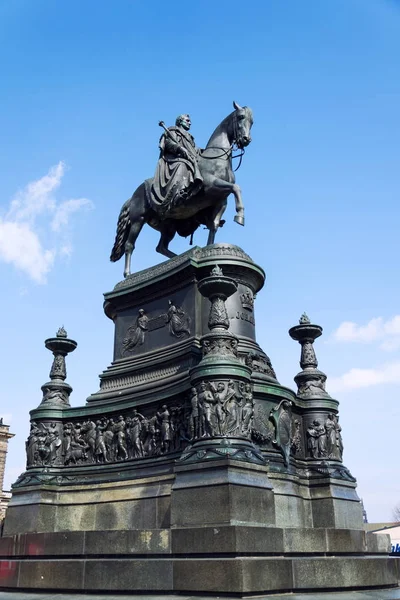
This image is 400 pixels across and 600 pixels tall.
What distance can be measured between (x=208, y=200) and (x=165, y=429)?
689cm

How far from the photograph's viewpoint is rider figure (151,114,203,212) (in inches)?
706

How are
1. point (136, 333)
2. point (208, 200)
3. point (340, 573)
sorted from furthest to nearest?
point (208, 200)
point (136, 333)
point (340, 573)

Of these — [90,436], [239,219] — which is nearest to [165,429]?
[90,436]

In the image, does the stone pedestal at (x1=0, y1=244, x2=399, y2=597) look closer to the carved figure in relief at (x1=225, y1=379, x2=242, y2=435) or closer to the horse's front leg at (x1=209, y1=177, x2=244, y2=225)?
the carved figure in relief at (x1=225, y1=379, x2=242, y2=435)

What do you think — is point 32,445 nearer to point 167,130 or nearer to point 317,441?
point 317,441

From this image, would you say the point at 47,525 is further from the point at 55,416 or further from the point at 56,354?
the point at 56,354

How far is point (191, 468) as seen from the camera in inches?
463

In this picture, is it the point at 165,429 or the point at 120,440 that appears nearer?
the point at 165,429

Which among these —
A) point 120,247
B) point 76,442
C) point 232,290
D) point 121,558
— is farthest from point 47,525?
point 120,247

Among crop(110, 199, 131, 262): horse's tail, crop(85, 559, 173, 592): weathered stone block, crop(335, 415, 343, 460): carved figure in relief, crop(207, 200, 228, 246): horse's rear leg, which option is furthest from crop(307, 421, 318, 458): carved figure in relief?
crop(110, 199, 131, 262): horse's tail

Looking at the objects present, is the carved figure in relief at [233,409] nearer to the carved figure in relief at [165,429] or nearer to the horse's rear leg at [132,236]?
the carved figure in relief at [165,429]

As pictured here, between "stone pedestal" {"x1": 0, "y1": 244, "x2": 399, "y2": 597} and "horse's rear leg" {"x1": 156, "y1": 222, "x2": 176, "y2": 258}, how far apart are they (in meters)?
1.78

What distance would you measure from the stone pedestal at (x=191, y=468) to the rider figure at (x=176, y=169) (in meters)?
2.25

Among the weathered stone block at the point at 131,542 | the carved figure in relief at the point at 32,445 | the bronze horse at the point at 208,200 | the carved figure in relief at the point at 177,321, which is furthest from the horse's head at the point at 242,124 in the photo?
the weathered stone block at the point at 131,542
